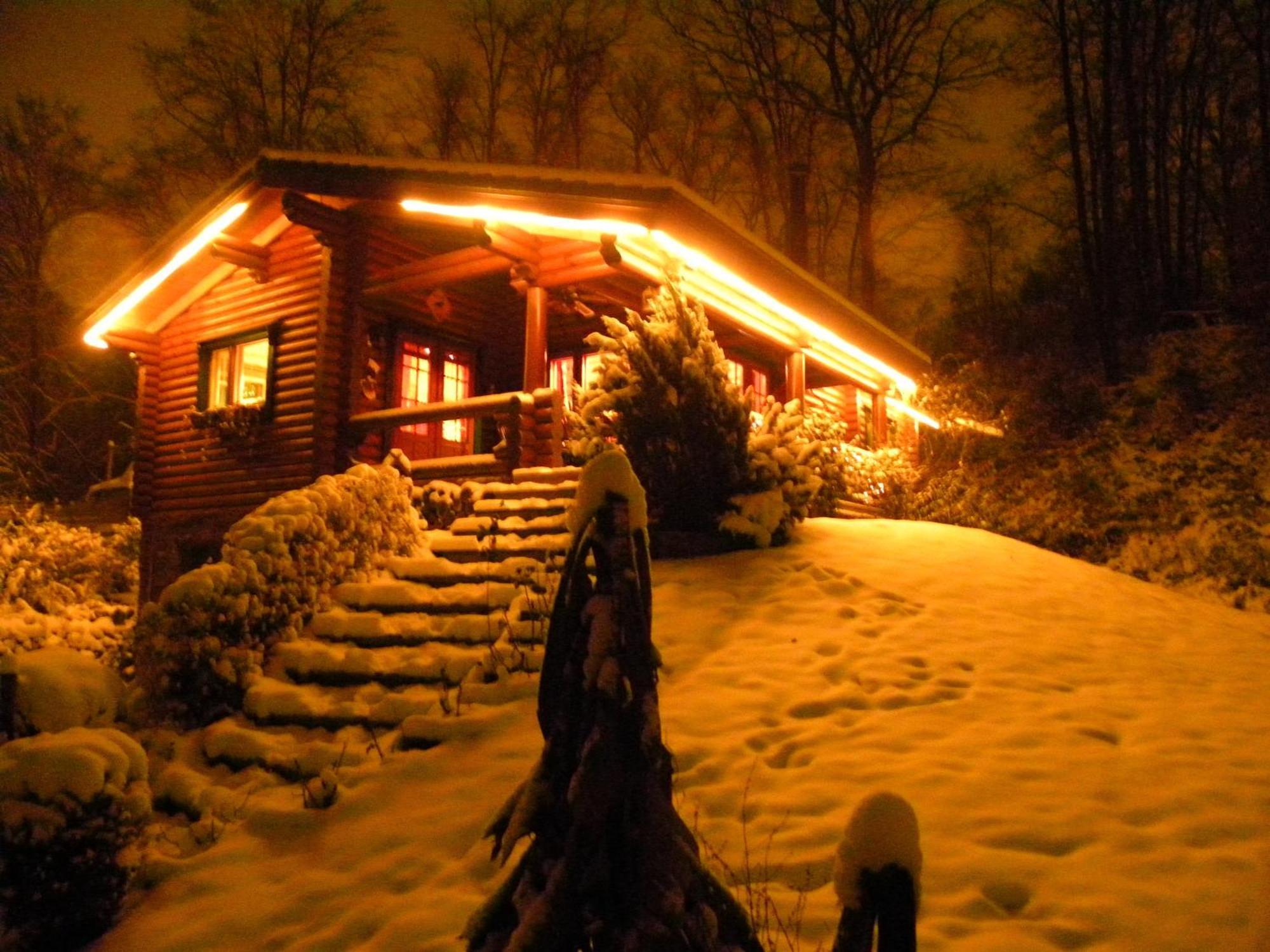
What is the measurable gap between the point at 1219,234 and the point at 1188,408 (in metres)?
8.30

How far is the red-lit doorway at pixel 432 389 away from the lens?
12.8 m

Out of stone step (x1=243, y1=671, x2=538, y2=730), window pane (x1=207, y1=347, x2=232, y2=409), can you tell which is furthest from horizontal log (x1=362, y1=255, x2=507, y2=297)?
stone step (x1=243, y1=671, x2=538, y2=730)

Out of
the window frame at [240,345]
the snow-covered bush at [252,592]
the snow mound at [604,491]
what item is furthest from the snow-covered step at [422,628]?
the window frame at [240,345]

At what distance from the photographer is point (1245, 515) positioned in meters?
11.9

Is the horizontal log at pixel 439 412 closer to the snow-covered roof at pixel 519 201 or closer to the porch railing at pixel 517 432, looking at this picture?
the porch railing at pixel 517 432

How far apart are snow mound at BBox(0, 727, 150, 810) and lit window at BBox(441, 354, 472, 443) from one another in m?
9.75

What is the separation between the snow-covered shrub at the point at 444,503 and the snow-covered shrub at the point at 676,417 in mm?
1613

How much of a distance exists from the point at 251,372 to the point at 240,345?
43cm

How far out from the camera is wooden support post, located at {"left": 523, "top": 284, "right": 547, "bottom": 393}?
1033cm

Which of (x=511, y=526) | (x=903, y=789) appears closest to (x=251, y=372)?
(x=511, y=526)

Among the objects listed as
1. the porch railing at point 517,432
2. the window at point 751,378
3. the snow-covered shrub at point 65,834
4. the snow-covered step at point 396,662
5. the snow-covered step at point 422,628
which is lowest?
the snow-covered shrub at point 65,834

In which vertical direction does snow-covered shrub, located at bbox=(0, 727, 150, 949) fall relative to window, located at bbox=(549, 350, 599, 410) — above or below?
below

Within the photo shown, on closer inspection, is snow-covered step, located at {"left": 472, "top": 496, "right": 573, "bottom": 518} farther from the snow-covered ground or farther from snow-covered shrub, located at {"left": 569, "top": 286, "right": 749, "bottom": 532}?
the snow-covered ground

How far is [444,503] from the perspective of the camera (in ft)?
30.2
